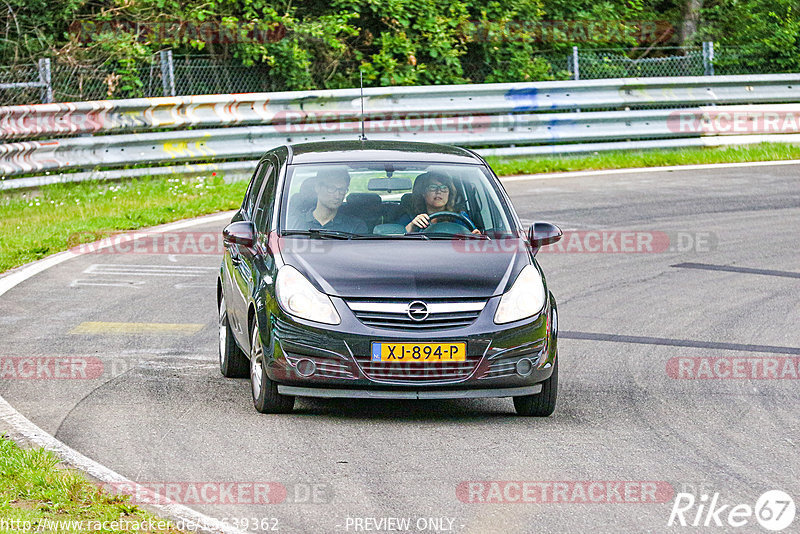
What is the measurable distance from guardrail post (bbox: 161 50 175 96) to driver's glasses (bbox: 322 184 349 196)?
1140 centimetres

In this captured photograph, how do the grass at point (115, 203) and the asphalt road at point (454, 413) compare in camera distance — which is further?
the grass at point (115, 203)

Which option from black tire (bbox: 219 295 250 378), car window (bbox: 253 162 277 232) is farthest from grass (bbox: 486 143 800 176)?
black tire (bbox: 219 295 250 378)

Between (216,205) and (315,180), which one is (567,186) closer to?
(216,205)

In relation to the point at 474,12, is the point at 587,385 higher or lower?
lower

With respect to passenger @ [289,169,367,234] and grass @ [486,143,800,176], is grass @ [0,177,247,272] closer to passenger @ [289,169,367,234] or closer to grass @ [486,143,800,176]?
grass @ [486,143,800,176]

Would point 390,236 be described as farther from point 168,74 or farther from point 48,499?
point 168,74

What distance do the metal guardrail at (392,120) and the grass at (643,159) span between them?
150mm

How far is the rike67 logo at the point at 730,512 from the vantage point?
17.6ft

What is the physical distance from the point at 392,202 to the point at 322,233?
21.6 inches

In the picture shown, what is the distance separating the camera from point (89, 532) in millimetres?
5051

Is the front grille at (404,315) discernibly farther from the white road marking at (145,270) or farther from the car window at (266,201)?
the white road marking at (145,270)

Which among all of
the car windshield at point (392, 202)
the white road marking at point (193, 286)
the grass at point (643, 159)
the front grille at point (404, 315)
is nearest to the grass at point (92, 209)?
the white road marking at point (193, 286)

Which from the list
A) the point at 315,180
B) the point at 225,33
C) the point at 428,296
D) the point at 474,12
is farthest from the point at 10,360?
the point at 474,12

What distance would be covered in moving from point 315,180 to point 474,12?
15744 mm
